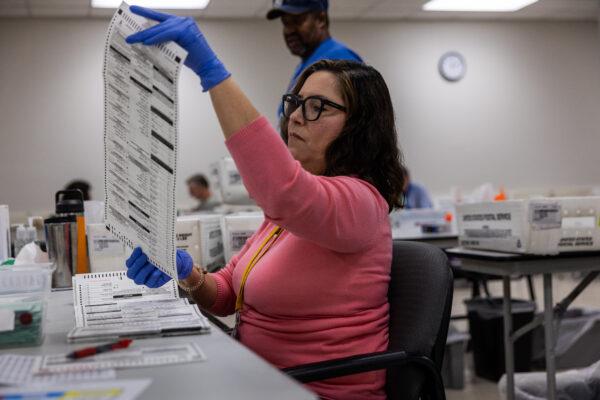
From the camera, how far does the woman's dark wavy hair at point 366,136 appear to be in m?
1.35

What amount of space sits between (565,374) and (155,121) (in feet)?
6.81

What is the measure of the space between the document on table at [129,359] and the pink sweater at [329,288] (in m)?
0.31

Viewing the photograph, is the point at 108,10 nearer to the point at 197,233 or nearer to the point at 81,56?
the point at 81,56

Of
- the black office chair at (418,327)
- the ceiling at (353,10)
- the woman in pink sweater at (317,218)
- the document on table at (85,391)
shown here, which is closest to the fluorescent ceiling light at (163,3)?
the ceiling at (353,10)

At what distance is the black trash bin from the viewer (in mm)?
3500

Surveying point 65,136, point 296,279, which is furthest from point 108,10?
point 296,279

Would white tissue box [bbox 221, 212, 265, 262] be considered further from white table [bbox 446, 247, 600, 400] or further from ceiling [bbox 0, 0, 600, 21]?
ceiling [bbox 0, 0, 600, 21]

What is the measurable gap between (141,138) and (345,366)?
0.48m

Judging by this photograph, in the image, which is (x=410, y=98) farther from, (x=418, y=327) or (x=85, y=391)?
(x=85, y=391)

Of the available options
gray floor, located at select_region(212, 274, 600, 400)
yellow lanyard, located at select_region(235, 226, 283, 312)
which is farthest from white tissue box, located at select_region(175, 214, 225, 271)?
yellow lanyard, located at select_region(235, 226, 283, 312)

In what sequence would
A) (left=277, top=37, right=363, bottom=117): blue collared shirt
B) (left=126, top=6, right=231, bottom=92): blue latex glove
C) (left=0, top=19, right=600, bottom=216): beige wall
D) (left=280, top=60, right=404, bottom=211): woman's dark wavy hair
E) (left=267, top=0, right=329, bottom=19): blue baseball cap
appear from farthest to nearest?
(left=0, top=19, right=600, bottom=216): beige wall → (left=267, top=0, right=329, bottom=19): blue baseball cap → (left=277, top=37, right=363, bottom=117): blue collared shirt → (left=280, top=60, right=404, bottom=211): woman's dark wavy hair → (left=126, top=6, right=231, bottom=92): blue latex glove

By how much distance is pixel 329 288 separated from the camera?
49.6 inches

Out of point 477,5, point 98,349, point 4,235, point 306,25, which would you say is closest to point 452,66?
point 477,5

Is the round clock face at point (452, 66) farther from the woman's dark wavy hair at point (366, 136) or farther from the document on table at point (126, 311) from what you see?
the document on table at point (126, 311)
